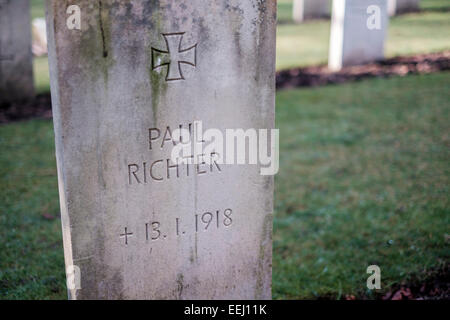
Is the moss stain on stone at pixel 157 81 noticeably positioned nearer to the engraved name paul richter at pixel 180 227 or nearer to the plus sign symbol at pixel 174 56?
the plus sign symbol at pixel 174 56

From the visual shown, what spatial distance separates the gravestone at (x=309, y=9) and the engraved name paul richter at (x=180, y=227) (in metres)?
14.0

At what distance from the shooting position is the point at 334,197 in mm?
5121

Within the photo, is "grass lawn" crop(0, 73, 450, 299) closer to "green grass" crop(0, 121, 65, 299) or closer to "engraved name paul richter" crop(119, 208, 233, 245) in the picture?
"green grass" crop(0, 121, 65, 299)

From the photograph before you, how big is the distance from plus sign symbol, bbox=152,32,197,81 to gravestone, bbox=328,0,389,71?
7.25 metres

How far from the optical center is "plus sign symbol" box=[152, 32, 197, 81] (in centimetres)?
254

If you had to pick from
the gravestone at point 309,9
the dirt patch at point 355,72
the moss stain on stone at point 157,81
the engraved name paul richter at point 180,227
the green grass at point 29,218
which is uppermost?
the gravestone at point 309,9

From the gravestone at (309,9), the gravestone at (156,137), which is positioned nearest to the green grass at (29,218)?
the gravestone at (156,137)

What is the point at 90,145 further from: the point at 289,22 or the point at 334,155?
the point at 289,22

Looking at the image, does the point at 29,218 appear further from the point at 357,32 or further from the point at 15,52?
the point at 357,32

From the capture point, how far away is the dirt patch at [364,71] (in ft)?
30.2

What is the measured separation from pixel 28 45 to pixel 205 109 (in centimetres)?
640

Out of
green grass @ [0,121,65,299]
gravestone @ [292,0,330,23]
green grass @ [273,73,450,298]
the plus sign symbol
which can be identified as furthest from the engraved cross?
gravestone @ [292,0,330,23]

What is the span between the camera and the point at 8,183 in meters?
5.36
